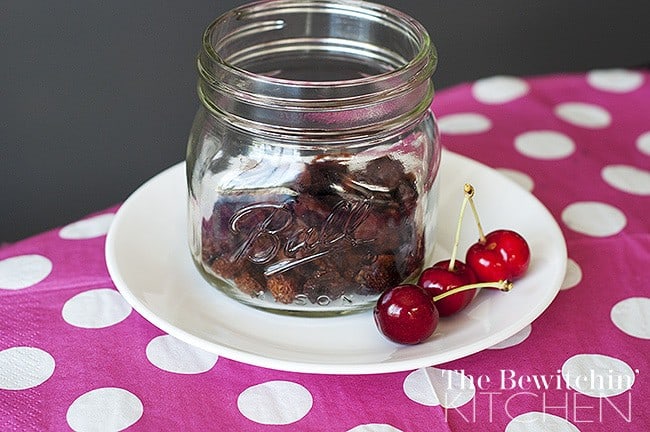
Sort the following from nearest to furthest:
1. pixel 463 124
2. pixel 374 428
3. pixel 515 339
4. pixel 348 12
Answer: pixel 374 428 < pixel 515 339 < pixel 348 12 < pixel 463 124

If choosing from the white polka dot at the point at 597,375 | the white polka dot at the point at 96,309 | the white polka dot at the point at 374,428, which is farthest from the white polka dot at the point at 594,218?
the white polka dot at the point at 96,309

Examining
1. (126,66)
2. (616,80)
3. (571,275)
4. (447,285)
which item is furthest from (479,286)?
Result: (126,66)

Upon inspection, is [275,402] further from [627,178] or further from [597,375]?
[627,178]

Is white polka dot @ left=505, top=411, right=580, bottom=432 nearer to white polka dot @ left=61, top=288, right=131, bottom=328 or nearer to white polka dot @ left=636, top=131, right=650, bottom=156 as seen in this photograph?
white polka dot @ left=61, top=288, right=131, bottom=328

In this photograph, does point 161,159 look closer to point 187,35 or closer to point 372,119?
point 187,35

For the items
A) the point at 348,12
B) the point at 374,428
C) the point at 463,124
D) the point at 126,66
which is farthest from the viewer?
the point at 126,66

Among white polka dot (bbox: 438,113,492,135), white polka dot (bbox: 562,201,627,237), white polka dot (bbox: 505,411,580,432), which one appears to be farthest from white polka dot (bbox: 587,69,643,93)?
white polka dot (bbox: 505,411,580,432)
